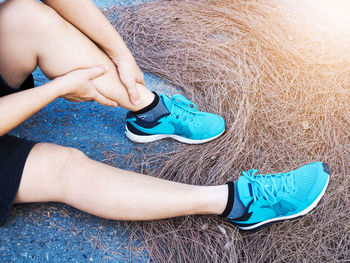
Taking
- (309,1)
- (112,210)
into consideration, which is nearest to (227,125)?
(112,210)

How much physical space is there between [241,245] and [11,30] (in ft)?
3.90

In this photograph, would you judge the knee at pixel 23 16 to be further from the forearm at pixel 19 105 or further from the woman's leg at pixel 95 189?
the woman's leg at pixel 95 189

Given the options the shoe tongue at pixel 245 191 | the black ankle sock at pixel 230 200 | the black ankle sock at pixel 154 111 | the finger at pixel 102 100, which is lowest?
the black ankle sock at pixel 230 200

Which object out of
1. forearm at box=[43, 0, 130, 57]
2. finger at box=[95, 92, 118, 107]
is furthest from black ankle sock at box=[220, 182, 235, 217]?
forearm at box=[43, 0, 130, 57]

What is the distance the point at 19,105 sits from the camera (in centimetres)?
95

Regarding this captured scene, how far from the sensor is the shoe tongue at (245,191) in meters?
1.11

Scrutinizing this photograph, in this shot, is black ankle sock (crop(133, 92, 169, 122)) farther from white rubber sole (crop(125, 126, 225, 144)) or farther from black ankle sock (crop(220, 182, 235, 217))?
black ankle sock (crop(220, 182, 235, 217))

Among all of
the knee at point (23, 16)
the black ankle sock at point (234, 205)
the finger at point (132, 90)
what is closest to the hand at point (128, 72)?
the finger at point (132, 90)

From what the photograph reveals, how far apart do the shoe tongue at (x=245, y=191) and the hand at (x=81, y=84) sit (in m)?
0.64

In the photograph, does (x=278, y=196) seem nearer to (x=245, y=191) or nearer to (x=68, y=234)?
(x=245, y=191)

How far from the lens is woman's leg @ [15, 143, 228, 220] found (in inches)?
39.0

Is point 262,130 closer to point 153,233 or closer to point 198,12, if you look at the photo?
point 153,233

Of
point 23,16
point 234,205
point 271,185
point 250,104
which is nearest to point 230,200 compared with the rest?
point 234,205

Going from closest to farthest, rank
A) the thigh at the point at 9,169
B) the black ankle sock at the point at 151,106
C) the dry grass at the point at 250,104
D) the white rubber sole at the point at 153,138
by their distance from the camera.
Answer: the thigh at the point at 9,169 → the dry grass at the point at 250,104 → the black ankle sock at the point at 151,106 → the white rubber sole at the point at 153,138
